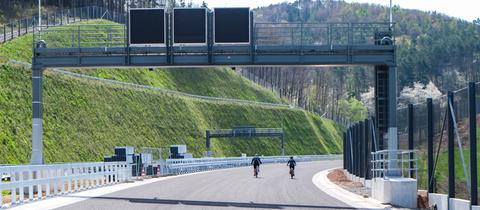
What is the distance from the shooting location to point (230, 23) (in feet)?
118

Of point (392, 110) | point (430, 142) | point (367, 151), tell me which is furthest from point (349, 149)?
point (430, 142)

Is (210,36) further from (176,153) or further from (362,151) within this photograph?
(176,153)

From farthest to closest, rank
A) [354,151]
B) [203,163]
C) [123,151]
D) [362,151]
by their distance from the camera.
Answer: [203,163], [123,151], [354,151], [362,151]

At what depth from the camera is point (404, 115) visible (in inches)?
1220

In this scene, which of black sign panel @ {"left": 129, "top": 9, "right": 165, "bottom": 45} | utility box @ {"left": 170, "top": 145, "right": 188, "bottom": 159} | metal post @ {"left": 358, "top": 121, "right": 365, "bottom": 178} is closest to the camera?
black sign panel @ {"left": 129, "top": 9, "right": 165, "bottom": 45}

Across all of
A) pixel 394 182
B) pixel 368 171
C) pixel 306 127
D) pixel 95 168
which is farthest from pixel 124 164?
pixel 306 127

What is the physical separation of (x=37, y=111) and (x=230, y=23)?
9129 mm

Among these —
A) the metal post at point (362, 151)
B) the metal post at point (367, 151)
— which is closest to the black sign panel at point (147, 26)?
the metal post at point (367, 151)

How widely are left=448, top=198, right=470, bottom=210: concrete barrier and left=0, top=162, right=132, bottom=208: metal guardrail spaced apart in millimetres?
12269

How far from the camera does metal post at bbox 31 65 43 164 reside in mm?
35969

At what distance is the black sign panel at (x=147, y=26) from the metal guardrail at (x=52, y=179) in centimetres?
590

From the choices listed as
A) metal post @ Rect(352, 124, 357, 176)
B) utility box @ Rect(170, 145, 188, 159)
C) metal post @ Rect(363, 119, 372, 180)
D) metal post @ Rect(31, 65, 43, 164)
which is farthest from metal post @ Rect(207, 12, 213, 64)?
utility box @ Rect(170, 145, 188, 159)

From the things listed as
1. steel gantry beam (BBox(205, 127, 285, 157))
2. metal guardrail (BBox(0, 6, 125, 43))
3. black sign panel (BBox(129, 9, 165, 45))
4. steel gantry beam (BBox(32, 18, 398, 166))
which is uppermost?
metal guardrail (BBox(0, 6, 125, 43))

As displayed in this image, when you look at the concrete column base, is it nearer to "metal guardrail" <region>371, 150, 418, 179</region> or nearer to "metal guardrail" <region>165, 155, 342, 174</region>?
"metal guardrail" <region>371, 150, 418, 179</region>
